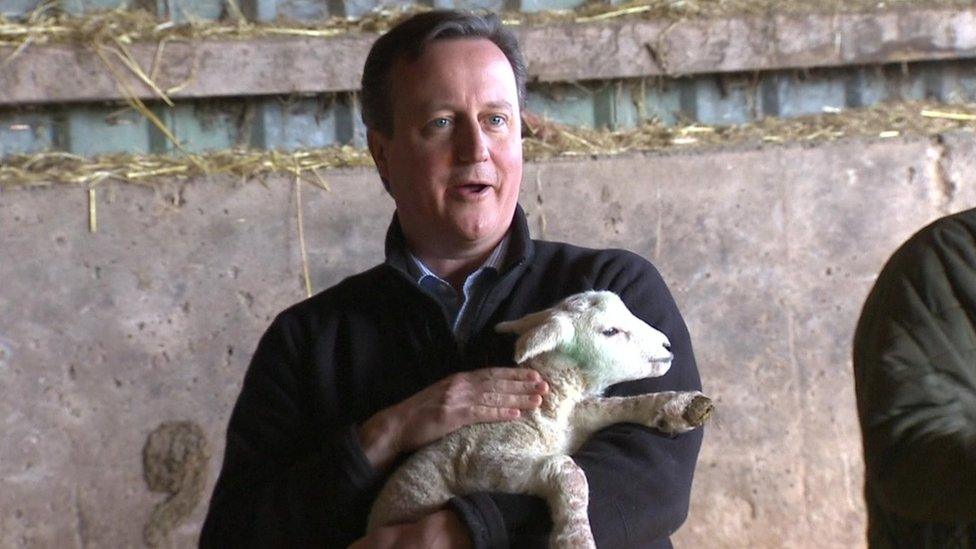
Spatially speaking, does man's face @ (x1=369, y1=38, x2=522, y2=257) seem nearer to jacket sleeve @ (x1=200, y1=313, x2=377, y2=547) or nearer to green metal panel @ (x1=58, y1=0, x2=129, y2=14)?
jacket sleeve @ (x1=200, y1=313, x2=377, y2=547)

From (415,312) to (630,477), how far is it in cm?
51

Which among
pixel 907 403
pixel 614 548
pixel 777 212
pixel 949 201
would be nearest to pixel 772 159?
pixel 777 212

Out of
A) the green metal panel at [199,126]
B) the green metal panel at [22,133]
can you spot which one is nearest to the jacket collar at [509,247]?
the green metal panel at [199,126]

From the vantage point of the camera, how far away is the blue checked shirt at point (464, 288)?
2.40m

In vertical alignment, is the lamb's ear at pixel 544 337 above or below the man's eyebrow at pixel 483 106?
below

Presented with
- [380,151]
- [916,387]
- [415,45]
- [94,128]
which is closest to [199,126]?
[94,128]

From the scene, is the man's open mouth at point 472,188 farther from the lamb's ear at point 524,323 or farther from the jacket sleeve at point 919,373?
the jacket sleeve at point 919,373

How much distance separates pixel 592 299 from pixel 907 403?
0.55 metres

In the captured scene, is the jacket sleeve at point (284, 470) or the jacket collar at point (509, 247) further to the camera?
the jacket collar at point (509, 247)

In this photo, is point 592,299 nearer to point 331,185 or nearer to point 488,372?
point 488,372

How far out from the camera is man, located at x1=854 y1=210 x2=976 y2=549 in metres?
2.19

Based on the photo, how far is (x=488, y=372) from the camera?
7.18ft

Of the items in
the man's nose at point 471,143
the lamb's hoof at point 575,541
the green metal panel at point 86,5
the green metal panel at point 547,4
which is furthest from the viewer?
the green metal panel at point 547,4

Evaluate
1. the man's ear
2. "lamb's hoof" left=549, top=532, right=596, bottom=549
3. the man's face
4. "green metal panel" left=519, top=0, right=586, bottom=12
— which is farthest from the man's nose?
"green metal panel" left=519, top=0, right=586, bottom=12
